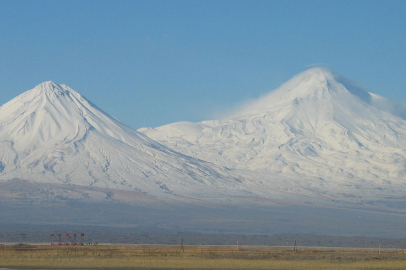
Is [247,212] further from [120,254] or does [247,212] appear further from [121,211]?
[120,254]

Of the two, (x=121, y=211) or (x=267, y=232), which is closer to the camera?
(x=267, y=232)

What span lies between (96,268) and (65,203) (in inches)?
5734

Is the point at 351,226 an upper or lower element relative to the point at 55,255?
upper

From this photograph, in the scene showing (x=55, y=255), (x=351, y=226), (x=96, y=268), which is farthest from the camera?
(x=351, y=226)

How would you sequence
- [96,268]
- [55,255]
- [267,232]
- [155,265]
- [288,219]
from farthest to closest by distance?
1. [288,219]
2. [267,232]
3. [55,255]
4. [155,265]
5. [96,268]

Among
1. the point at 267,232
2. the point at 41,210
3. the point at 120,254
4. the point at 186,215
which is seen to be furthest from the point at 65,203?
the point at 120,254

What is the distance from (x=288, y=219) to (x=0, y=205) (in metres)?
71.6

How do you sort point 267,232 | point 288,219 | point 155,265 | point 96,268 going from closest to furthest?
point 96,268 → point 155,265 → point 267,232 → point 288,219

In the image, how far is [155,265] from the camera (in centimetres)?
6059

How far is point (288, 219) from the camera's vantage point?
188625 mm

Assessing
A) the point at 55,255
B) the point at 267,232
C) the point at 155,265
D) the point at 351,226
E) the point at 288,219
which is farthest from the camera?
the point at 288,219

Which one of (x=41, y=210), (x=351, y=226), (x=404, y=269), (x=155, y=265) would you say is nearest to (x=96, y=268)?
(x=155, y=265)

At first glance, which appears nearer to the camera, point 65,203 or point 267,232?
point 267,232

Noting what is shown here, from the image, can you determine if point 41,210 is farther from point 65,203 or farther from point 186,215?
point 186,215
